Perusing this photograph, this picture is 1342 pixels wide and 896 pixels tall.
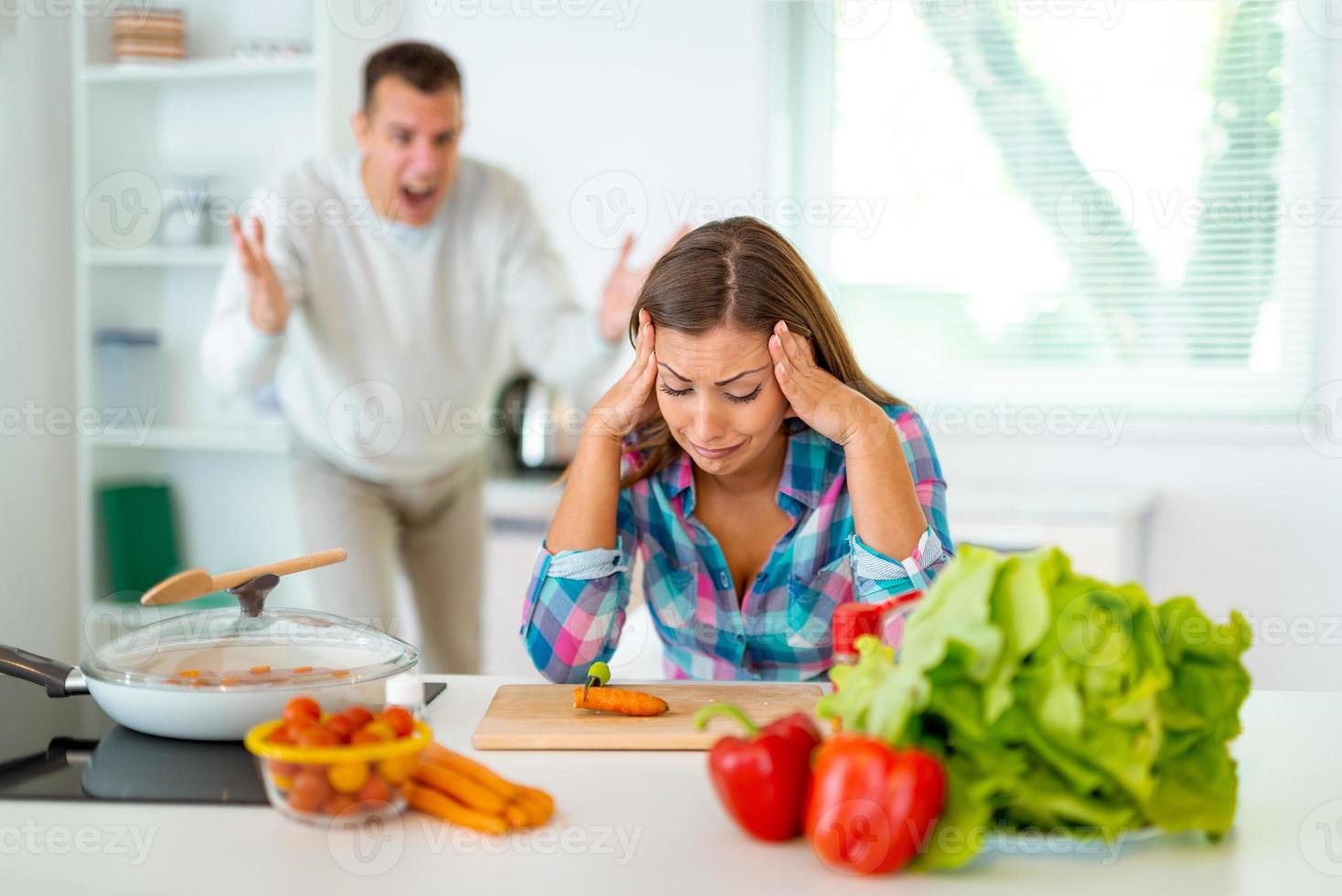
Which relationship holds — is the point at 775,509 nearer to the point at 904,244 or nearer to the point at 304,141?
the point at 904,244

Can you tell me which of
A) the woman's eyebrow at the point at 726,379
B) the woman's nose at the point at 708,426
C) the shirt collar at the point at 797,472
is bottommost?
the shirt collar at the point at 797,472

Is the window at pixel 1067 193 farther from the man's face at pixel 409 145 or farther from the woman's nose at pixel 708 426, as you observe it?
the woman's nose at pixel 708 426

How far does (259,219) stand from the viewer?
2504 millimetres

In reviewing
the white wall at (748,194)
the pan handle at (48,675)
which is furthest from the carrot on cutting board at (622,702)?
the white wall at (748,194)

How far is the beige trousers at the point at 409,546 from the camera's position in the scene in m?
2.71

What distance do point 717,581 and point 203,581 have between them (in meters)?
0.67

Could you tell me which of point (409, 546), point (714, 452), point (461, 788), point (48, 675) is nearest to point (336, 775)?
point (461, 788)

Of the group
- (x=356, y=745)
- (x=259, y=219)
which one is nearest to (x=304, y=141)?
(x=259, y=219)

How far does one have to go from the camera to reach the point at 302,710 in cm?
98

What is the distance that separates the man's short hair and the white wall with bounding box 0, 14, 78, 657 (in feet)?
4.21

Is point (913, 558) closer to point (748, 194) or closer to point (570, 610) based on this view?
point (570, 610)

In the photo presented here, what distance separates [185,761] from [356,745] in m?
0.31

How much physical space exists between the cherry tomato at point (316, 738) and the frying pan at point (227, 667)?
0.20 meters

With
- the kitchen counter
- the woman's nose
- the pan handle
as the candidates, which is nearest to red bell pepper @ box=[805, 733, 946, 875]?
the kitchen counter
